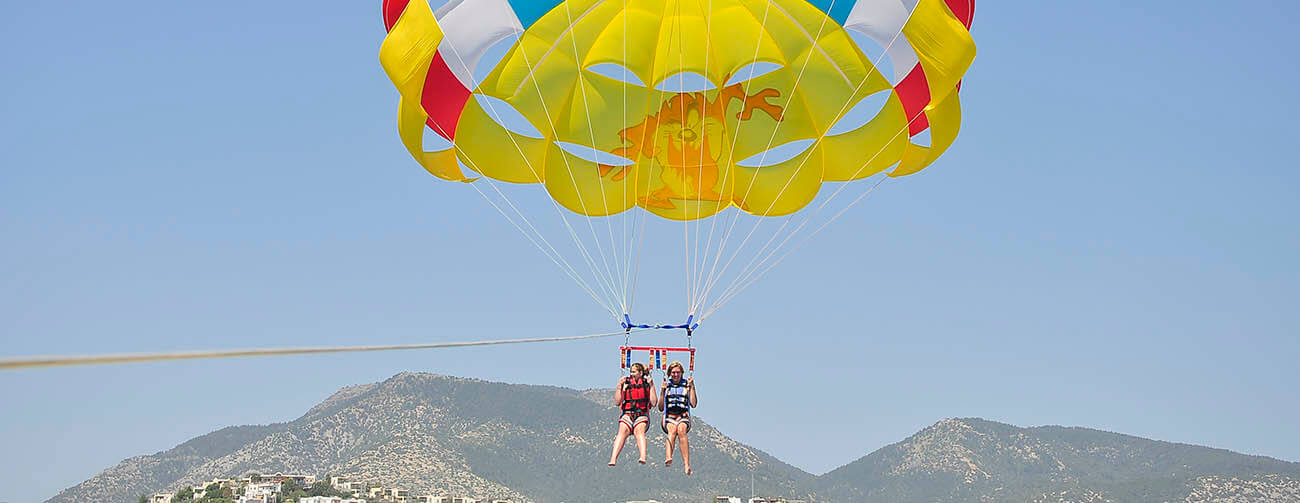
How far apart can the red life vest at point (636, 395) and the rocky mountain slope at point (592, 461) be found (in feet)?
342

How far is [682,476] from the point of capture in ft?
432

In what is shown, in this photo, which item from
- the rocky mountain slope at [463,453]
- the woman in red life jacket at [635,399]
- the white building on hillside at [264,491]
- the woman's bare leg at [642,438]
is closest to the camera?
the woman's bare leg at [642,438]

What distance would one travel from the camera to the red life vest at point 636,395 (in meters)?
14.5

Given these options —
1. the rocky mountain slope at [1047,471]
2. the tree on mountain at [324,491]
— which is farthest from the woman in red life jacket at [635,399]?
the rocky mountain slope at [1047,471]

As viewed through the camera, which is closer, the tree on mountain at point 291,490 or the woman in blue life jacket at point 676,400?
the woman in blue life jacket at point 676,400

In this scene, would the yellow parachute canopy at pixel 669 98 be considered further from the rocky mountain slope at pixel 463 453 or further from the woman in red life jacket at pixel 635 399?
the rocky mountain slope at pixel 463 453

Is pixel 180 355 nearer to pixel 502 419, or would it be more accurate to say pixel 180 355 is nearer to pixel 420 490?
pixel 420 490

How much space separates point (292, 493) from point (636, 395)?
101 m

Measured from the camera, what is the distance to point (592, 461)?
141 metres

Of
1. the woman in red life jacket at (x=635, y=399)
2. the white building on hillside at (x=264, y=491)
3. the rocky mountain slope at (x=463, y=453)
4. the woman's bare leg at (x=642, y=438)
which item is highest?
the rocky mountain slope at (x=463, y=453)

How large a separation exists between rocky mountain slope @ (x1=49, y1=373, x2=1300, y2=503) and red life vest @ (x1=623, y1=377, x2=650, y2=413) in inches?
4099

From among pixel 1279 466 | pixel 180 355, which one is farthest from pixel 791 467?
pixel 180 355

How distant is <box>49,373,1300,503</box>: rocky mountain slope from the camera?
129125mm

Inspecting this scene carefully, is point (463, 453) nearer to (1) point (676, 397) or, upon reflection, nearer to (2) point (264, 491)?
(2) point (264, 491)
